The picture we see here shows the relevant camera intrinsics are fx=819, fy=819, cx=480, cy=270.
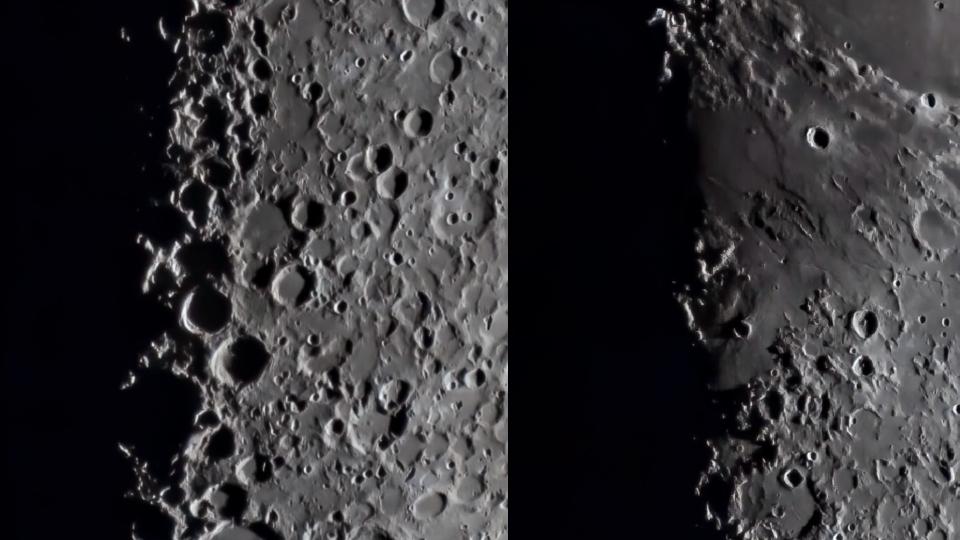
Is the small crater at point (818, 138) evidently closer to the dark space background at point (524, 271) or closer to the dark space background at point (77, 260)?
the dark space background at point (524, 271)

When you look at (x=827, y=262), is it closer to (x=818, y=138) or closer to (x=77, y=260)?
(x=818, y=138)

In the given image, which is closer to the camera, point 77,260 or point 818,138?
point 77,260

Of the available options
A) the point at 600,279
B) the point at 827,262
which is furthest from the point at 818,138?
the point at 600,279

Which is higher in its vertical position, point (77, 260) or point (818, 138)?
point (818, 138)

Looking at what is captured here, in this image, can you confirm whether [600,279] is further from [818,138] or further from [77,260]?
[77,260]

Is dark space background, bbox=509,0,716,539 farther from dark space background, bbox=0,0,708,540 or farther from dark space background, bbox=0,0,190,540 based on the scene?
dark space background, bbox=0,0,190,540

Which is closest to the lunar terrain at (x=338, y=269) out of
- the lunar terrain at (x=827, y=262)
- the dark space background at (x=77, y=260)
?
the dark space background at (x=77, y=260)

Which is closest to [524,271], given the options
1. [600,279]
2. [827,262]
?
[600,279]

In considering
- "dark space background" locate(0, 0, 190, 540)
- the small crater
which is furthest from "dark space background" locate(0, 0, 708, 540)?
the small crater
